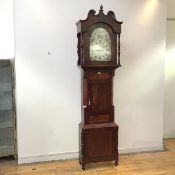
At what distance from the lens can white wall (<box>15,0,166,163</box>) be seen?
10.6ft

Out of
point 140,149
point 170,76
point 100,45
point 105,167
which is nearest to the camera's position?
point 100,45

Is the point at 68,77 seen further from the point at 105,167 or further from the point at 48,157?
the point at 105,167

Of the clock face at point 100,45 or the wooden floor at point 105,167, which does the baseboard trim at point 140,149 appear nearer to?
the wooden floor at point 105,167

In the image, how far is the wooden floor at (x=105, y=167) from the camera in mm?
3066

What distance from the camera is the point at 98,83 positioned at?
3.13 metres

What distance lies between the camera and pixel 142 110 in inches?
145

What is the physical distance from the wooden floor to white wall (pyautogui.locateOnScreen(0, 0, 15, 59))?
56.0 inches

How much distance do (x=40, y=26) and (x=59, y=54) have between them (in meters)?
0.41

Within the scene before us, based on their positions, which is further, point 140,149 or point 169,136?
point 169,136

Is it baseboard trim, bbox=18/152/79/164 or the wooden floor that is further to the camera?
baseboard trim, bbox=18/152/79/164

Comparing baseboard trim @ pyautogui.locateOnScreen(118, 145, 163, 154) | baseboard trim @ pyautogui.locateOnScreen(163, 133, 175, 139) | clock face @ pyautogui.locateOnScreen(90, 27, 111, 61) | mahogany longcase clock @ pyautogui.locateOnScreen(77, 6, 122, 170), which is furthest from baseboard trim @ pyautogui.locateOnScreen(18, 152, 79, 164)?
baseboard trim @ pyautogui.locateOnScreen(163, 133, 175, 139)

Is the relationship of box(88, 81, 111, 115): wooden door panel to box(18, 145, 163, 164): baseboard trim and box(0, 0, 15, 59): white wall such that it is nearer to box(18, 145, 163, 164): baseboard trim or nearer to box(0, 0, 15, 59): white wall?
box(18, 145, 163, 164): baseboard trim

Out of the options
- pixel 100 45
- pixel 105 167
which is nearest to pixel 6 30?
pixel 100 45

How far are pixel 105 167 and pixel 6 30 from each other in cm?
217
